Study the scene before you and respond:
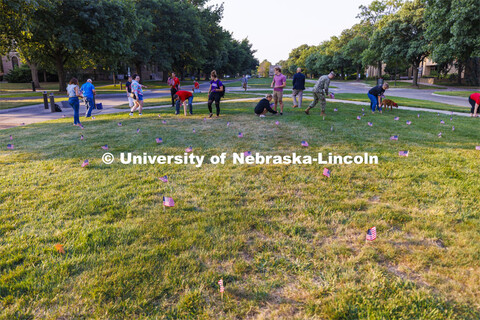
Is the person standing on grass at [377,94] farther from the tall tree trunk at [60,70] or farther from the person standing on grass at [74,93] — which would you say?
the tall tree trunk at [60,70]

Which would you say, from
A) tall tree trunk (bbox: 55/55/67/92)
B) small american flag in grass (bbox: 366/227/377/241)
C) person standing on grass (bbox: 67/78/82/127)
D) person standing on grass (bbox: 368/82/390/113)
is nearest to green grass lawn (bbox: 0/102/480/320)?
small american flag in grass (bbox: 366/227/377/241)

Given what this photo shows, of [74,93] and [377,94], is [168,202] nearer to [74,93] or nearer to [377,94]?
[74,93]

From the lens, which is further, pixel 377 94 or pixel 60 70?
pixel 60 70

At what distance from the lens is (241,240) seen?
2.94m

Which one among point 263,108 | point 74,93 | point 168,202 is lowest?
point 168,202

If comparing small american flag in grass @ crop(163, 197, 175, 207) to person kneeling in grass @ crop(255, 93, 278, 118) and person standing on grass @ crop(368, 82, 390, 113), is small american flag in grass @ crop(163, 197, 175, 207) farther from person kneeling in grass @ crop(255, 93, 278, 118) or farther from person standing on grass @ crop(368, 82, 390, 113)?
person standing on grass @ crop(368, 82, 390, 113)

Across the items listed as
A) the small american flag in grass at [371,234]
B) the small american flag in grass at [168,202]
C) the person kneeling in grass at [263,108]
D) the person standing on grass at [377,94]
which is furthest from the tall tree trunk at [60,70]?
the small american flag in grass at [371,234]

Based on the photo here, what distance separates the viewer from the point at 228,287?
7.62 feet

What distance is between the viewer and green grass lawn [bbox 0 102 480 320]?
85.4 inches

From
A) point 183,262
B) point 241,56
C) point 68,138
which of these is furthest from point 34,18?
point 241,56

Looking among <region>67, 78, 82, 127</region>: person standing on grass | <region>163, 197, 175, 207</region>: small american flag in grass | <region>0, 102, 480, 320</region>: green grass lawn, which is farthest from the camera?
<region>67, 78, 82, 127</region>: person standing on grass

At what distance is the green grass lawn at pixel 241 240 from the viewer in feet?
7.12

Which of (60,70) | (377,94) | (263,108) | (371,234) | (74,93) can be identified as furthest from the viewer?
(60,70)

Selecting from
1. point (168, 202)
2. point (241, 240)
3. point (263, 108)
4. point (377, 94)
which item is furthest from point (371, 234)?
point (377, 94)
